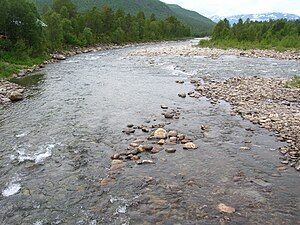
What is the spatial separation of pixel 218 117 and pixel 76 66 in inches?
976

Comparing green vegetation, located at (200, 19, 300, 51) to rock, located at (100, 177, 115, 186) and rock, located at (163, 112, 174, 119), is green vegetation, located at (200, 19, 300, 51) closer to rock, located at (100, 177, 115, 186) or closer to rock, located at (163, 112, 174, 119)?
rock, located at (163, 112, 174, 119)

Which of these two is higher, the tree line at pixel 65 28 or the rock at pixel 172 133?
the tree line at pixel 65 28

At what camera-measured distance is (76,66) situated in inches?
1543

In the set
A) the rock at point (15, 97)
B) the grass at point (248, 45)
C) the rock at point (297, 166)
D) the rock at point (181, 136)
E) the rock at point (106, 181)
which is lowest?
the grass at point (248, 45)

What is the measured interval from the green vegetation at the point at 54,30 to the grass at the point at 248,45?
989 inches

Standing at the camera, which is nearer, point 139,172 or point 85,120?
point 139,172

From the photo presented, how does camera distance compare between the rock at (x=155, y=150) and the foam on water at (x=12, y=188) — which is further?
the rock at (x=155, y=150)

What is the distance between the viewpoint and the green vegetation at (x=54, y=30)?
4003cm

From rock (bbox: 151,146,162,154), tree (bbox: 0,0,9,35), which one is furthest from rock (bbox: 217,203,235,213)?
tree (bbox: 0,0,9,35)

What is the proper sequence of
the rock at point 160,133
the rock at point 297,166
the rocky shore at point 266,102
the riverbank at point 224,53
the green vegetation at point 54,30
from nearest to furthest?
the rock at point 297,166, the rocky shore at point 266,102, the rock at point 160,133, the green vegetation at point 54,30, the riverbank at point 224,53

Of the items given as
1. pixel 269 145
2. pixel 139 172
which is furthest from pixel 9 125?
pixel 269 145

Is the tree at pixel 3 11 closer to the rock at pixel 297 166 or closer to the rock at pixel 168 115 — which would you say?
the rock at pixel 168 115

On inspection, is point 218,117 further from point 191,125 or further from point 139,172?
point 139,172

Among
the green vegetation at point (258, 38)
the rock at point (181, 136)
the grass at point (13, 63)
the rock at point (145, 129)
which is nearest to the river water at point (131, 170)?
the rock at point (145, 129)
